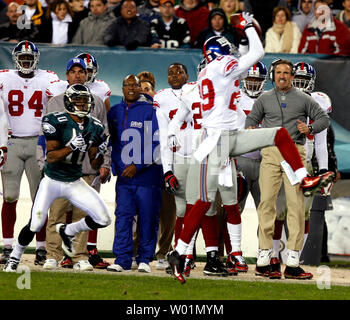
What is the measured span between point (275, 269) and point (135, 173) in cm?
164

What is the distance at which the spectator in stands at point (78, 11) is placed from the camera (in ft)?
41.0

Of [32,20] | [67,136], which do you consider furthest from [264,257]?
[32,20]

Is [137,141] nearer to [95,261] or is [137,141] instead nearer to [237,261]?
[95,261]

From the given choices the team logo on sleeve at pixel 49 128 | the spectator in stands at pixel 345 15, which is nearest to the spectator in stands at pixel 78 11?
the spectator in stands at pixel 345 15

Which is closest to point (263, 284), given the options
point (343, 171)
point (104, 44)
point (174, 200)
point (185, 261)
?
point (185, 261)

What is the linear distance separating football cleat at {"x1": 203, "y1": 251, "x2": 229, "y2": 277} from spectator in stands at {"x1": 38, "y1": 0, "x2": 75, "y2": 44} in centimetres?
441

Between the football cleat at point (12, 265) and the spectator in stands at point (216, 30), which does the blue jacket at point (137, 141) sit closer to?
the football cleat at point (12, 265)

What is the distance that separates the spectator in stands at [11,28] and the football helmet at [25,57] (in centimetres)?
214

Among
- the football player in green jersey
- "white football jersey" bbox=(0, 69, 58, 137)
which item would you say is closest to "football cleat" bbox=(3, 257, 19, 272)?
the football player in green jersey

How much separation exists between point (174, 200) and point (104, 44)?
271 cm

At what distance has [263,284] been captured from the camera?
27.6ft

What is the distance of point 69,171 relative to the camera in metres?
8.65

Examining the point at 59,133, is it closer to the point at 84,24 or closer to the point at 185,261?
the point at 185,261

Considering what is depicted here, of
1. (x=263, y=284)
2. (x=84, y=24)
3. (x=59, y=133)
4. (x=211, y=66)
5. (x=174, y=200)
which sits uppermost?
(x=84, y=24)
